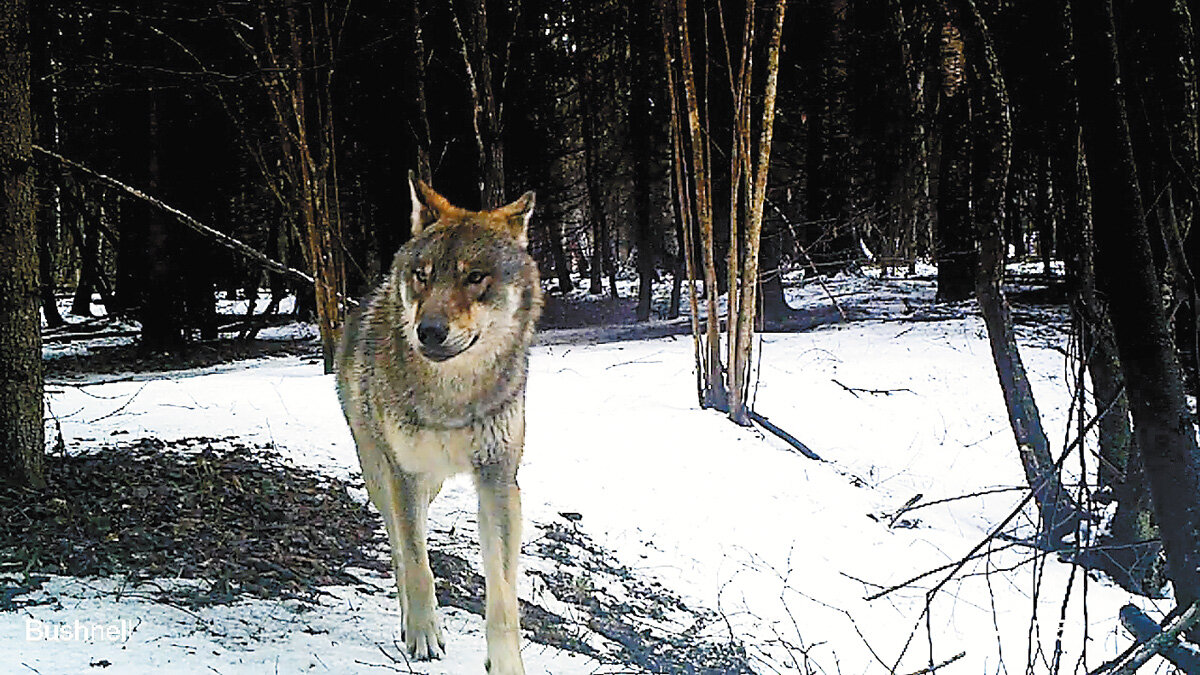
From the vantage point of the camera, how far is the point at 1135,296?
225cm

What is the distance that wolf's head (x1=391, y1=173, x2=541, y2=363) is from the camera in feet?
9.49

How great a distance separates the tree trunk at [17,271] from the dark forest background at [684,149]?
0.08 feet

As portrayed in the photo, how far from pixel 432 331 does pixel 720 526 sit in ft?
13.0

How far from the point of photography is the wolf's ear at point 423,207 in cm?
340

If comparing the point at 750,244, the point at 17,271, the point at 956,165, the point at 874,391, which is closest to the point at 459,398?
the point at 17,271

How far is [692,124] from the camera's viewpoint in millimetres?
8578

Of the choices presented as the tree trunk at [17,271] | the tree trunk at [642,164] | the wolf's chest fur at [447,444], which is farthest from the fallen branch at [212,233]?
the tree trunk at [642,164]

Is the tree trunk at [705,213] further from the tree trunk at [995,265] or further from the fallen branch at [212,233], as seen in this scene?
the fallen branch at [212,233]

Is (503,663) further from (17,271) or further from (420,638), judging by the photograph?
(17,271)

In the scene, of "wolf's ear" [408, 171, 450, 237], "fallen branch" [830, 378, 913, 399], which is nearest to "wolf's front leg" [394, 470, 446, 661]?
"wolf's ear" [408, 171, 450, 237]

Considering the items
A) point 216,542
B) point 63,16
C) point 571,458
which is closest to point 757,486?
point 571,458

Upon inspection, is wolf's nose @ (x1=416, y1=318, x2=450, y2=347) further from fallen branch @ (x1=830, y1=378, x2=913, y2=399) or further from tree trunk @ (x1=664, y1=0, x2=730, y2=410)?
fallen branch @ (x1=830, y1=378, x2=913, y2=399)

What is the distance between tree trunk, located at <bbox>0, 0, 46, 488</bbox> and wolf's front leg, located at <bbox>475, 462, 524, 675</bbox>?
2461mm

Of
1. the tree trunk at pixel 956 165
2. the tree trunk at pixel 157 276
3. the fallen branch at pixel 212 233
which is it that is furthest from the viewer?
the tree trunk at pixel 157 276
